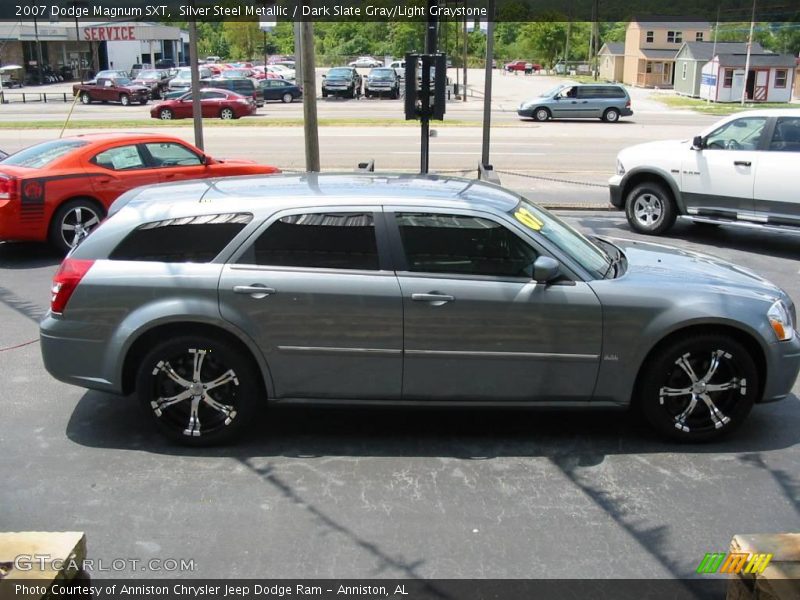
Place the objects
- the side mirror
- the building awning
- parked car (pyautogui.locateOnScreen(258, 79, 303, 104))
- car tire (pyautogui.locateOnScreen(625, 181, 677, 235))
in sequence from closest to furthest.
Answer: the side mirror, car tire (pyautogui.locateOnScreen(625, 181, 677, 235)), parked car (pyautogui.locateOnScreen(258, 79, 303, 104)), the building awning

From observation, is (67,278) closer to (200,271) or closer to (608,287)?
(200,271)

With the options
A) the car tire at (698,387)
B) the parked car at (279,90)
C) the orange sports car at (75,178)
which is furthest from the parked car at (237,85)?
the car tire at (698,387)

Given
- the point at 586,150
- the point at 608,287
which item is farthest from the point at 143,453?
the point at 586,150

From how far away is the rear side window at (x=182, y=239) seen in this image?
4988 mm

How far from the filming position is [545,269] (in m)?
4.79

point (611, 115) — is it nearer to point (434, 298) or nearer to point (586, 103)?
point (586, 103)

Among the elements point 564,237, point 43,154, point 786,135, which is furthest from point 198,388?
point 786,135

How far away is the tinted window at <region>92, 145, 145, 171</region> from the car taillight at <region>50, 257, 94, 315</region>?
570 cm

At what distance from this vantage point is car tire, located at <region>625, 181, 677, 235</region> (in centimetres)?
1141

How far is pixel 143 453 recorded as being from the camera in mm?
4984

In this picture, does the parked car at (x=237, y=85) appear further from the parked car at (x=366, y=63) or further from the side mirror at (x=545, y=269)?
the parked car at (x=366, y=63)

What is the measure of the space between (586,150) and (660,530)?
66.1 feet

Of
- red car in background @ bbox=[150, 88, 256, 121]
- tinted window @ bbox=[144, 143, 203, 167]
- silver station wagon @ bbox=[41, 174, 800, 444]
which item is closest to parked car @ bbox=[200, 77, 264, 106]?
red car in background @ bbox=[150, 88, 256, 121]

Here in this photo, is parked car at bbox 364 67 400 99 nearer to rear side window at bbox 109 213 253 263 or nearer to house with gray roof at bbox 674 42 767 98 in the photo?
house with gray roof at bbox 674 42 767 98
